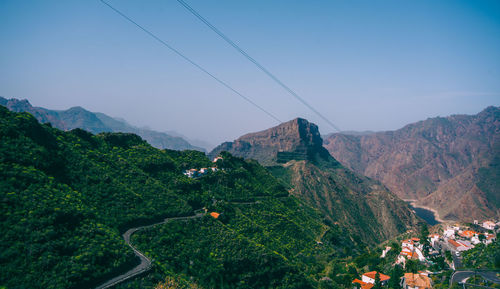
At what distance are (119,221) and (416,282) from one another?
40.4 metres

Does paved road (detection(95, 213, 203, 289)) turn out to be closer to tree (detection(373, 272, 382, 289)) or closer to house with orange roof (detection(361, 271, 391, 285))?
tree (detection(373, 272, 382, 289))

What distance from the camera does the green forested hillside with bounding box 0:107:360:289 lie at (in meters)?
22.3

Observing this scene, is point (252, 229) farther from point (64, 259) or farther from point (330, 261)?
point (64, 259)

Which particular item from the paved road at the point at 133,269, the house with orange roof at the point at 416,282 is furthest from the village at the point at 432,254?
the paved road at the point at 133,269

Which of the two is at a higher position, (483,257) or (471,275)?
(483,257)

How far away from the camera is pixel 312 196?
10431cm

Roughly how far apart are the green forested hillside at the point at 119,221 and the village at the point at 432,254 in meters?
8.73

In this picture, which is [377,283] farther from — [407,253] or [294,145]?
[294,145]

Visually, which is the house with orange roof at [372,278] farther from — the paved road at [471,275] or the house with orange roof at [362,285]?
the paved road at [471,275]

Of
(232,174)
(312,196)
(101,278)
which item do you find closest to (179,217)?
(101,278)

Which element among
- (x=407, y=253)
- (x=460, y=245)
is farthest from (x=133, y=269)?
(x=460, y=245)

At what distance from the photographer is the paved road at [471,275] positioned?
3736 cm

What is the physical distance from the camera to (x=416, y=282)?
3947 cm

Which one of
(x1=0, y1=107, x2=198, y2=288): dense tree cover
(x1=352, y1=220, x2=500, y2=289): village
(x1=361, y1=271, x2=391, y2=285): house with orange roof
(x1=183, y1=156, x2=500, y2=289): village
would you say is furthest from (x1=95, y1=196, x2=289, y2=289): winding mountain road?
(x1=361, y1=271, x2=391, y2=285): house with orange roof
